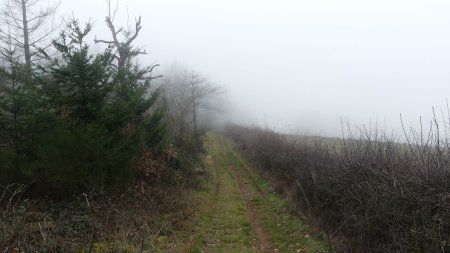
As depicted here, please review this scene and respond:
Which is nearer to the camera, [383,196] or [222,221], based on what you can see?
[383,196]

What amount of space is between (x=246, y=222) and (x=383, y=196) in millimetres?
5180

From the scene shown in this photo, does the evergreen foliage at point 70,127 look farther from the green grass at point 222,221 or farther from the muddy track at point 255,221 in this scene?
the muddy track at point 255,221

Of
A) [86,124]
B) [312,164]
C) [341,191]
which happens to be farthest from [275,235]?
[86,124]

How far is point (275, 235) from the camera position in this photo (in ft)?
31.5

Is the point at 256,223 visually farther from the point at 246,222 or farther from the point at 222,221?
the point at 222,221

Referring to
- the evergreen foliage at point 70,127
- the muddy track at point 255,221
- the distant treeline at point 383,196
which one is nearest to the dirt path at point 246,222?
the muddy track at point 255,221

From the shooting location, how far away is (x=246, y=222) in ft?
35.6

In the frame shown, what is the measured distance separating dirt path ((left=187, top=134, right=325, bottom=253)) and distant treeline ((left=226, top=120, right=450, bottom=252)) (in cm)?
72

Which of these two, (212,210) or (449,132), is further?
(212,210)

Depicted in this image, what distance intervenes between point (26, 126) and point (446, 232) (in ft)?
33.3

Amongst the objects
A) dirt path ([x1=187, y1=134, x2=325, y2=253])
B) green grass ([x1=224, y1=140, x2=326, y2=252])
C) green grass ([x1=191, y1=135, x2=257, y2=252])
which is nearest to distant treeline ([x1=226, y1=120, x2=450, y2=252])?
green grass ([x1=224, y1=140, x2=326, y2=252])

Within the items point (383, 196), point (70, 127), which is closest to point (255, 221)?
point (383, 196)

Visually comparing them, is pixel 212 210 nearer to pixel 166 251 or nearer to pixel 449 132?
pixel 166 251

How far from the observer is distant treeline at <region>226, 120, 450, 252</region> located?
5512mm
